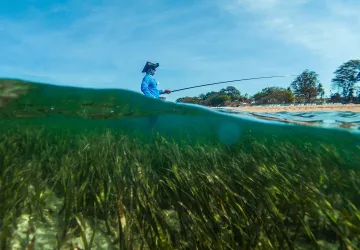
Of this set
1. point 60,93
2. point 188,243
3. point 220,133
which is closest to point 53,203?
point 188,243

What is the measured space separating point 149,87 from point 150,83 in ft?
0.63

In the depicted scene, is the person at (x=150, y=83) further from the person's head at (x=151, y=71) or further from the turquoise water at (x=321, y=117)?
the turquoise water at (x=321, y=117)

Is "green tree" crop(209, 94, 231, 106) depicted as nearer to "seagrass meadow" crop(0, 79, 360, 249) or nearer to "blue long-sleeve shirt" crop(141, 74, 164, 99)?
"blue long-sleeve shirt" crop(141, 74, 164, 99)

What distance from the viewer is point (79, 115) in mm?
15109

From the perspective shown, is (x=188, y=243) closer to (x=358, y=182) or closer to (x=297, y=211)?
(x=297, y=211)

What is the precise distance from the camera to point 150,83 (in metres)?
12.9

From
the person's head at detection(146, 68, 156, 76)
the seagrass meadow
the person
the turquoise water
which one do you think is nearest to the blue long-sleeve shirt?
the person

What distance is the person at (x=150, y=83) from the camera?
12609 mm

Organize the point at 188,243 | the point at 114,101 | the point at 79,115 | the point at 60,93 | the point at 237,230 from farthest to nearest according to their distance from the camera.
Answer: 1. the point at 79,115
2. the point at 114,101
3. the point at 60,93
4. the point at 237,230
5. the point at 188,243

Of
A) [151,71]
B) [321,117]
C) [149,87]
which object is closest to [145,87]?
[149,87]

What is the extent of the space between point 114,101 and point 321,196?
35.9 ft

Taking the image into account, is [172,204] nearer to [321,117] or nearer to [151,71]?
[151,71]

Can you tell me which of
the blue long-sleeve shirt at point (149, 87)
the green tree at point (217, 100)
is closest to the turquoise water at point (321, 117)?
the green tree at point (217, 100)

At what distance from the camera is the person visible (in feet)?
41.4
